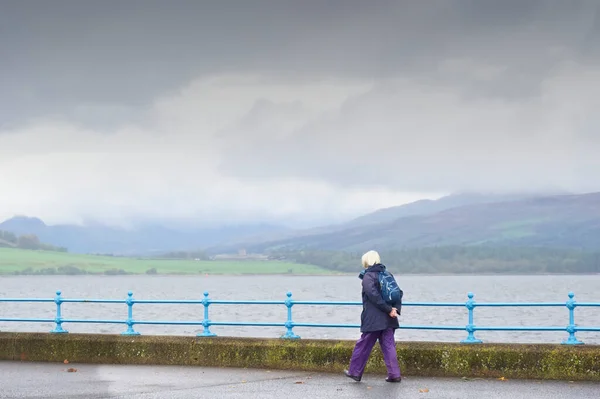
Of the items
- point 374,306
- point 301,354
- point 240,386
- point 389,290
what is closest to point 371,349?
point 374,306

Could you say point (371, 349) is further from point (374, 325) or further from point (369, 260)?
point (369, 260)

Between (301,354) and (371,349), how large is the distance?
5.58ft

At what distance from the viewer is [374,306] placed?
44.2 feet

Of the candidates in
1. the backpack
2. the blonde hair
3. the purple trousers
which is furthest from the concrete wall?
the blonde hair

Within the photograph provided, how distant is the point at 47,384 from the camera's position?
1368 centimetres

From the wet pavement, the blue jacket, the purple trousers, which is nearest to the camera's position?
the wet pavement

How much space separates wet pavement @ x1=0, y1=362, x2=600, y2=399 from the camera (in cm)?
Result: 1246

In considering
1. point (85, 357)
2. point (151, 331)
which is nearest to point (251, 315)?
point (151, 331)

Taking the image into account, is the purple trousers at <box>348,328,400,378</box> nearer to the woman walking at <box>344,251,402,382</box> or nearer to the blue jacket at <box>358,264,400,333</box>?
the woman walking at <box>344,251,402,382</box>

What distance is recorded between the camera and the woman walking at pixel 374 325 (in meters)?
13.4

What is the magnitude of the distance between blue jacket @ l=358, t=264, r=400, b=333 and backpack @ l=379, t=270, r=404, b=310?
7 cm

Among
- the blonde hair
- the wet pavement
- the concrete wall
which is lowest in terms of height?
the wet pavement

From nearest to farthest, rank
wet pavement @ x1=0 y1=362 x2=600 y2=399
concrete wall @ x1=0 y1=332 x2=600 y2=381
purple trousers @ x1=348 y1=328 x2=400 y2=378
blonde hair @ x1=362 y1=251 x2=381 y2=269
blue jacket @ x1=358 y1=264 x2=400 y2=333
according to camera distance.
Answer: wet pavement @ x1=0 y1=362 x2=600 y2=399
blue jacket @ x1=358 y1=264 x2=400 y2=333
blonde hair @ x1=362 y1=251 x2=381 y2=269
purple trousers @ x1=348 y1=328 x2=400 y2=378
concrete wall @ x1=0 y1=332 x2=600 y2=381

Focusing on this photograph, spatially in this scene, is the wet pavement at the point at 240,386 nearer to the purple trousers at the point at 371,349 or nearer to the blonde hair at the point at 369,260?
the purple trousers at the point at 371,349
